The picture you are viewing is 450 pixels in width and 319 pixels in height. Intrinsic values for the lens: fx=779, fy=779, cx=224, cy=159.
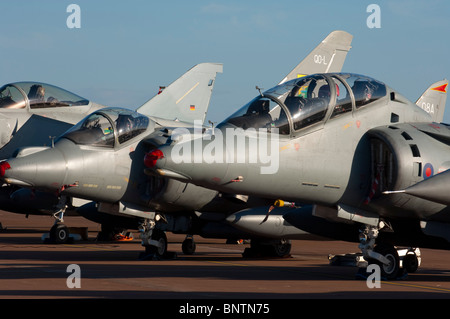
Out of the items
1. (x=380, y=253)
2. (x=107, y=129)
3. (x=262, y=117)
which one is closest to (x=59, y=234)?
(x=107, y=129)

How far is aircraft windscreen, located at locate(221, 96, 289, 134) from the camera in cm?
1131

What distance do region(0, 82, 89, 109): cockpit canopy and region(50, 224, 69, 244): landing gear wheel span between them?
3260mm

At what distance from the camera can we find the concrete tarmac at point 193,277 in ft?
32.4

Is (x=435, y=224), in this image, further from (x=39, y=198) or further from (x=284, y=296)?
(x=39, y=198)

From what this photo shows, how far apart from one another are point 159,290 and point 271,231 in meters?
5.74

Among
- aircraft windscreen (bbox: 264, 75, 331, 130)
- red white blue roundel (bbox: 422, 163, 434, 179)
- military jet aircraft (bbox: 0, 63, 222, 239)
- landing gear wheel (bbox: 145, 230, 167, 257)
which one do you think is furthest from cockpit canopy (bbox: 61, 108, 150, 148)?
red white blue roundel (bbox: 422, 163, 434, 179)

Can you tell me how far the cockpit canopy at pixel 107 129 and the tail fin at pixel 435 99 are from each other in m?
7.59

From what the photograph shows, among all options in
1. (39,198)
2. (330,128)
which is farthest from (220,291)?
(39,198)

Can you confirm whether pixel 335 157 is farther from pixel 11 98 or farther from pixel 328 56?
pixel 11 98

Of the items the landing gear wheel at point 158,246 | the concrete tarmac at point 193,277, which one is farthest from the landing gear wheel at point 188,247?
the landing gear wheel at point 158,246

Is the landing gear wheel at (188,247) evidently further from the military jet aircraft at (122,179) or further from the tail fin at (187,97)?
the tail fin at (187,97)

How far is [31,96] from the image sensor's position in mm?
20641

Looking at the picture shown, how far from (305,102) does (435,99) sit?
9.47 m

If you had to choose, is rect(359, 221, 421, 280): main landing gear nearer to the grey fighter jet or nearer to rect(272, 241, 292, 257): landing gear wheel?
rect(272, 241, 292, 257): landing gear wheel
